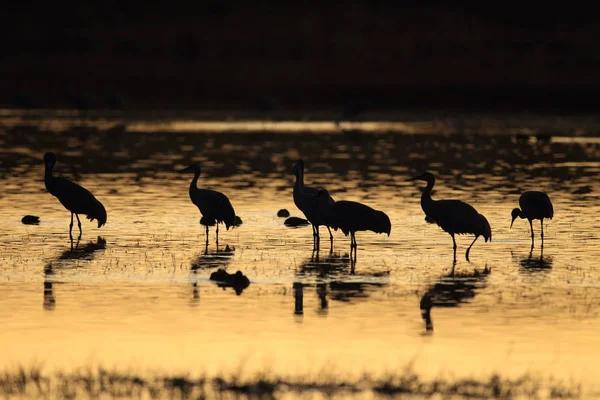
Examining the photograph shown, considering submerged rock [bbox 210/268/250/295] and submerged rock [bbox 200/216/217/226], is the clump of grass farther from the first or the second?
submerged rock [bbox 200/216/217/226]

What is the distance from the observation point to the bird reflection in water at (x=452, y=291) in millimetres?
16656

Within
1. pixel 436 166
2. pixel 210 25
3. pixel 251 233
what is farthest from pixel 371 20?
pixel 251 233

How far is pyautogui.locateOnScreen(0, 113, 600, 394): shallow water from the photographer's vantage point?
13945mm

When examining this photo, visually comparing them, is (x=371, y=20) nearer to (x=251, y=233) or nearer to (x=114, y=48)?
(x=114, y=48)

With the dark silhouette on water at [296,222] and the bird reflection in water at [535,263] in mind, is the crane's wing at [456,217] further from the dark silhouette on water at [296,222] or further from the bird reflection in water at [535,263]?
the dark silhouette on water at [296,222]

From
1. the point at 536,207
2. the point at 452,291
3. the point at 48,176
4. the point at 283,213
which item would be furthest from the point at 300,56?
the point at 452,291

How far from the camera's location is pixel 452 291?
17703mm

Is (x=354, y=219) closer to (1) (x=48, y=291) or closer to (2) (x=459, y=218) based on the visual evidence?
(2) (x=459, y=218)

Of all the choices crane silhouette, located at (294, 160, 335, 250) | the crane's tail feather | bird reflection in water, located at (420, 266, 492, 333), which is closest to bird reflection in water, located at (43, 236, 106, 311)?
the crane's tail feather

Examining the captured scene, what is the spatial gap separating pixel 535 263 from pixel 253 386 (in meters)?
8.86

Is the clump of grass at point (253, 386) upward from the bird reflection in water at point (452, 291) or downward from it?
downward

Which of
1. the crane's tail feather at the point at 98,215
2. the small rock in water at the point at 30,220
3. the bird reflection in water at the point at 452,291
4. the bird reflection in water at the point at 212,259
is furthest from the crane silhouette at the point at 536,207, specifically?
the small rock in water at the point at 30,220

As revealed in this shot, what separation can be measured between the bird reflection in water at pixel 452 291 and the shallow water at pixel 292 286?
4 cm

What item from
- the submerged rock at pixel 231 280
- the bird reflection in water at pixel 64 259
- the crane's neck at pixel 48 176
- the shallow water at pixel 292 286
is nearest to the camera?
the shallow water at pixel 292 286
